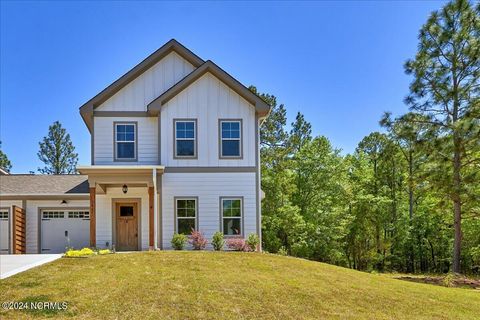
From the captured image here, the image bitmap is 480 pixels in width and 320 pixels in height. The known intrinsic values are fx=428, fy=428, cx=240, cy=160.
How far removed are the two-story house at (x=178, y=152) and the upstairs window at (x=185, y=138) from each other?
4 centimetres

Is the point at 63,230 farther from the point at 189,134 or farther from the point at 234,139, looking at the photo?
the point at 234,139

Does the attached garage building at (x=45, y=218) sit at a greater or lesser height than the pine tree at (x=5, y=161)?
lesser

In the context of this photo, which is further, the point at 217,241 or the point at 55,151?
the point at 55,151

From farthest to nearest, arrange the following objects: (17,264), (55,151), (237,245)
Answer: (55,151) → (237,245) → (17,264)

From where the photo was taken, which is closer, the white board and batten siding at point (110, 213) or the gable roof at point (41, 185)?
the white board and batten siding at point (110, 213)

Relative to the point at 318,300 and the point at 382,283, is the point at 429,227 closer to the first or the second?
the point at 382,283

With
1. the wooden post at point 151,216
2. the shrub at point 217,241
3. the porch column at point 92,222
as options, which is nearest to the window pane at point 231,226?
the shrub at point 217,241

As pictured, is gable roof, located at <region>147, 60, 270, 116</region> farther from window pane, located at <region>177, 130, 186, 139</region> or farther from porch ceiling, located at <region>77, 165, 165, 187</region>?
porch ceiling, located at <region>77, 165, 165, 187</region>

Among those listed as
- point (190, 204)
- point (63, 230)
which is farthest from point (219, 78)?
point (63, 230)

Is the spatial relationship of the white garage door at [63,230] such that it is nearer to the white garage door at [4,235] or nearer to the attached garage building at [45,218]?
the attached garage building at [45,218]

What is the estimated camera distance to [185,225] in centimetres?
1675

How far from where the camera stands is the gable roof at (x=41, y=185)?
18.7 meters

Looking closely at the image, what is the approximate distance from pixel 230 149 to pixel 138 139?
3748mm

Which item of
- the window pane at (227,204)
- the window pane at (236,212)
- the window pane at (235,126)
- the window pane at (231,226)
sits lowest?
the window pane at (231,226)
